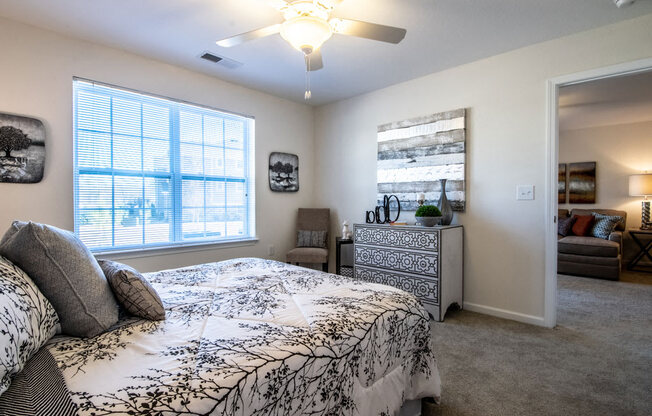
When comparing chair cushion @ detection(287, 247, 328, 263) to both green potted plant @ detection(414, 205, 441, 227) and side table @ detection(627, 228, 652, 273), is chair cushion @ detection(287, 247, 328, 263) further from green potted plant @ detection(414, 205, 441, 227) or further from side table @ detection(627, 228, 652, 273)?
side table @ detection(627, 228, 652, 273)

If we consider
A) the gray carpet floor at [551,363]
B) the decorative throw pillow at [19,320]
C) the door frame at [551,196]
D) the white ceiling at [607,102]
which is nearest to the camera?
the decorative throw pillow at [19,320]

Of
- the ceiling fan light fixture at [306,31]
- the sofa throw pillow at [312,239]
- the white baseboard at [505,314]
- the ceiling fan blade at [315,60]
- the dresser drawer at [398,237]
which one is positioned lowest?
the white baseboard at [505,314]

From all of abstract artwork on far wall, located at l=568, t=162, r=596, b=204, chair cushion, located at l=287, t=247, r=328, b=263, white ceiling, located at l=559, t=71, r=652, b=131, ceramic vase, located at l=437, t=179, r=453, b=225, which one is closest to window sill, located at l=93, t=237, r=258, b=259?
chair cushion, located at l=287, t=247, r=328, b=263

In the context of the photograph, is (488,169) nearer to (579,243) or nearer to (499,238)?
(499,238)

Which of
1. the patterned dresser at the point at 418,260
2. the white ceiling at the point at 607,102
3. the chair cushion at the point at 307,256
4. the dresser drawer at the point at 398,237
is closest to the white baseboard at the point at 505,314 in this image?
the patterned dresser at the point at 418,260

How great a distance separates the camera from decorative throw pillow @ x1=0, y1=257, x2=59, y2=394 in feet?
2.65

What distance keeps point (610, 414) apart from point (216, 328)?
202 centimetres

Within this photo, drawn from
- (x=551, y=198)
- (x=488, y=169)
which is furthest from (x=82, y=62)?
(x=551, y=198)

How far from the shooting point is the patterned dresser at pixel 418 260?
2.95 metres

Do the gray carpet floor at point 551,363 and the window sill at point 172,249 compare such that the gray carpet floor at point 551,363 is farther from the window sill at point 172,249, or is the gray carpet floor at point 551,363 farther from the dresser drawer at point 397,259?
the window sill at point 172,249

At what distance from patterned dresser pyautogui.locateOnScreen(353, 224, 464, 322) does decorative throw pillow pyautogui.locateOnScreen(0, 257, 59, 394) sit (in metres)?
2.65

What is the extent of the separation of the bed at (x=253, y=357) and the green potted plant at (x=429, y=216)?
5.04 feet

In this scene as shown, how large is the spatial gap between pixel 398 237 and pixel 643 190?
184 inches

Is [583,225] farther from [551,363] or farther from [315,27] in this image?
[315,27]
